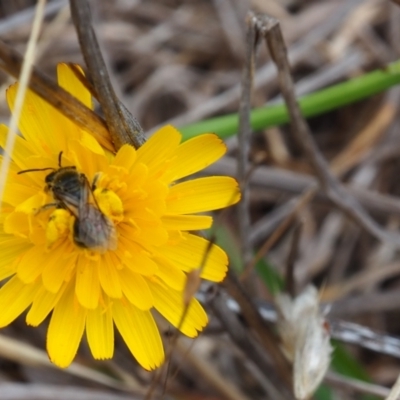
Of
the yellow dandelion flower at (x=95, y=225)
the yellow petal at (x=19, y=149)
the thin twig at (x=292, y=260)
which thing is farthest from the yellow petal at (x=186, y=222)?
the thin twig at (x=292, y=260)

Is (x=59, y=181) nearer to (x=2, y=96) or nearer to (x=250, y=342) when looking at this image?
(x=250, y=342)

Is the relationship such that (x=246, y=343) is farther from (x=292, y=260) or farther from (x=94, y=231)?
(x=94, y=231)

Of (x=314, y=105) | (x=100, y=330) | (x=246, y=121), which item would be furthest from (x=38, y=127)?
(x=314, y=105)

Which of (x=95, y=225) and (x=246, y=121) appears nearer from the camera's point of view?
(x=95, y=225)

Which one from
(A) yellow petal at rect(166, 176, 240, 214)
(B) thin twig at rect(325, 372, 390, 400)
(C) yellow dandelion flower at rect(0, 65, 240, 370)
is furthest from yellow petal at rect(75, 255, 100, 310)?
(B) thin twig at rect(325, 372, 390, 400)

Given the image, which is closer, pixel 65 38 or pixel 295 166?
pixel 295 166

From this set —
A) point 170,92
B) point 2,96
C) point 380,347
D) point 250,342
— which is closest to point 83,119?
point 250,342
